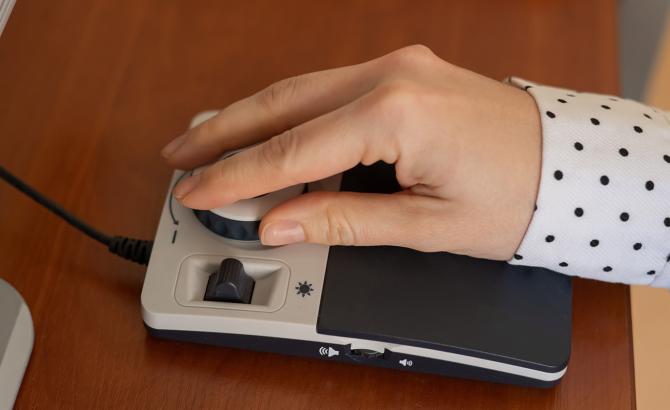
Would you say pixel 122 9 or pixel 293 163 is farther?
pixel 122 9

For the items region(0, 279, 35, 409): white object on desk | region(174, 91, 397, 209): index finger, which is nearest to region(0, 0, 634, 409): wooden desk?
region(0, 279, 35, 409): white object on desk

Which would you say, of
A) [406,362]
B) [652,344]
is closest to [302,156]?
[406,362]

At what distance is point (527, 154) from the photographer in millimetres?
568

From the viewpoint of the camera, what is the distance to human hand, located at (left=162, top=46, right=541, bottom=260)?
55 cm

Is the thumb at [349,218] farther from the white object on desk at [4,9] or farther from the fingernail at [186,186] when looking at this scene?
the white object on desk at [4,9]

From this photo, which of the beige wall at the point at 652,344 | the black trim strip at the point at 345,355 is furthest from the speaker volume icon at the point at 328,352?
the beige wall at the point at 652,344

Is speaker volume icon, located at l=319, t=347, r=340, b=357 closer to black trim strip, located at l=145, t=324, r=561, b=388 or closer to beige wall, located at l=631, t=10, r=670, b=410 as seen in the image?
black trim strip, located at l=145, t=324, r=561, b=388

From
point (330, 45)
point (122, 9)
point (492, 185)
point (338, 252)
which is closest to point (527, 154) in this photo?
point (492, 185)

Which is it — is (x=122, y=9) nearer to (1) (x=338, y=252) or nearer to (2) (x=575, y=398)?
(1) (x=338, y=252)

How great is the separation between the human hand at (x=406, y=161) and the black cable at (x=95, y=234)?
6 cm

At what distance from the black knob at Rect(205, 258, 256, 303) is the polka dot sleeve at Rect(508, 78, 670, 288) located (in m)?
0.21

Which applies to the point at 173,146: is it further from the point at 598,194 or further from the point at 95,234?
the point at 598,194

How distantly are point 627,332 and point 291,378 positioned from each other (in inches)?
10.7

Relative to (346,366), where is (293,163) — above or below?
above
